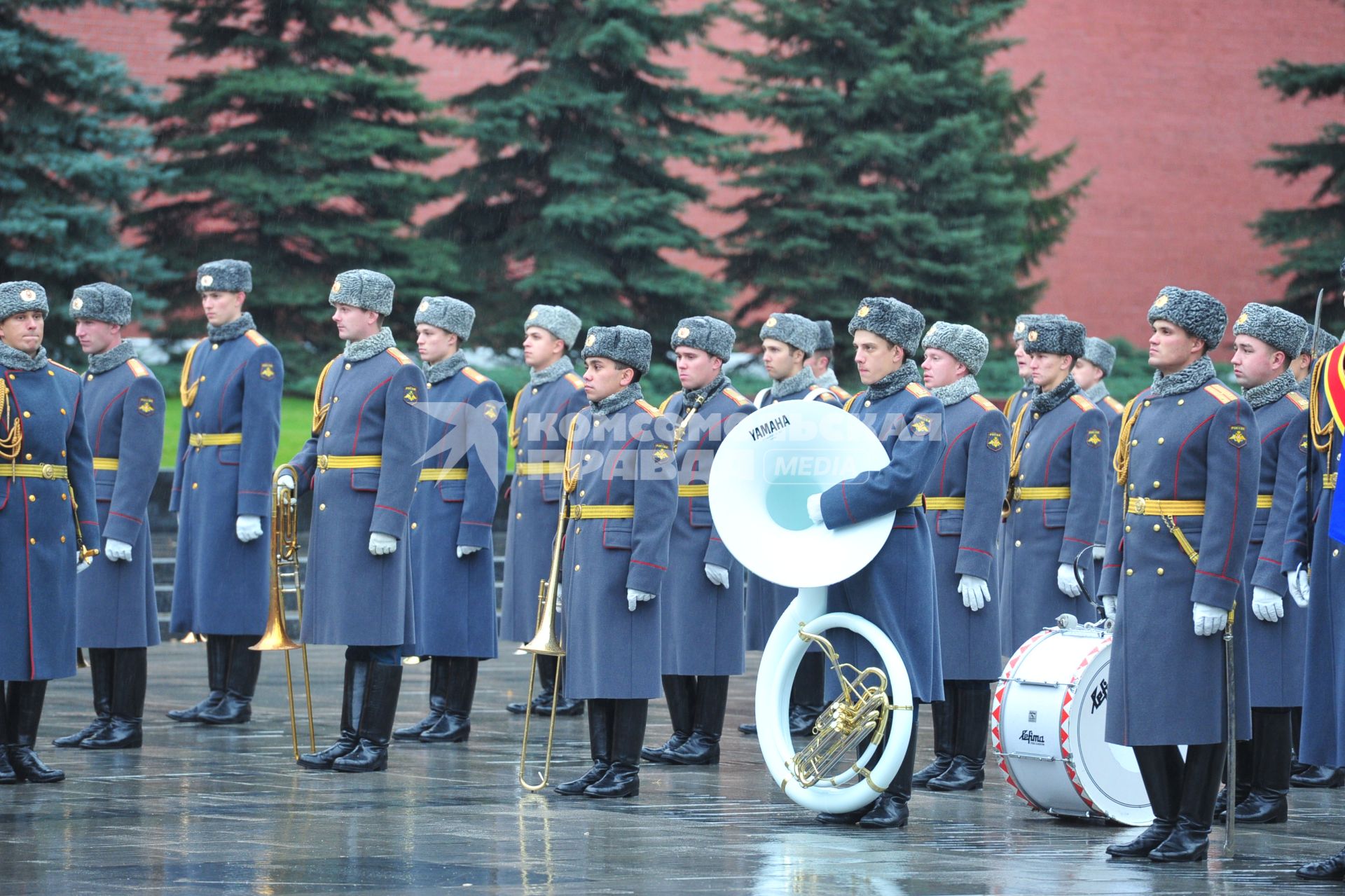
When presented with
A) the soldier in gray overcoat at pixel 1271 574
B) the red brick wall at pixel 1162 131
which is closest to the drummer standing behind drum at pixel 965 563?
the soldier in gray overcoat at pixel 1271 574

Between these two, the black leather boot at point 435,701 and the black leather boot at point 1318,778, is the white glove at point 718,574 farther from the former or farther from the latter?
the black leather boot at point 1318,778

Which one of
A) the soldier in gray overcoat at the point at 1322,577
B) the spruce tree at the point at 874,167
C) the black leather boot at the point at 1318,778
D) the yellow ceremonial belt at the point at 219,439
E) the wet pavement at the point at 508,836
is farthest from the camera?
the spruce tree at the point at 874,167

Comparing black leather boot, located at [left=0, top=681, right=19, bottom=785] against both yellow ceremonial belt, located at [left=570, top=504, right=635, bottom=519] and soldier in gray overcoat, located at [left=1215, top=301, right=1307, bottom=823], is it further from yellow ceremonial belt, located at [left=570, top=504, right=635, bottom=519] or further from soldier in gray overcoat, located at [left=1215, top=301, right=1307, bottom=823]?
soldier in gray overcoat, located at [left=1215, top=301, right=1307, bottom=823]

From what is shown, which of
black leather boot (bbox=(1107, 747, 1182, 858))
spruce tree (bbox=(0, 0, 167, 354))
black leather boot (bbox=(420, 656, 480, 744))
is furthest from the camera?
spruce tree (bbox=(0, 0, 167, 354))

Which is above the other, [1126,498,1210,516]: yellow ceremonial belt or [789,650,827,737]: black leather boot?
[1126,498,1210,516]: yellow ceremonial belt

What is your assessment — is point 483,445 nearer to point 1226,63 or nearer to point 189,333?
point 189,333

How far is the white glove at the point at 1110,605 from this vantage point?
746cm

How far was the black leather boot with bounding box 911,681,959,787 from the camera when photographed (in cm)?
898

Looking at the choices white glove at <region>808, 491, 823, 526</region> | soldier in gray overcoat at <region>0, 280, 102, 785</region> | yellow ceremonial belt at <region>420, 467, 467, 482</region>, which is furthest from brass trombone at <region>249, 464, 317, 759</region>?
white glove at <region>808, 491, 823, 526</region>

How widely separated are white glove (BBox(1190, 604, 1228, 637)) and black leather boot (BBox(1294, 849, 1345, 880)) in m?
0.86

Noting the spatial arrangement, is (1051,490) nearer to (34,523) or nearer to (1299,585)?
(1299,585)

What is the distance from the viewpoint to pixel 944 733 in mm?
9133

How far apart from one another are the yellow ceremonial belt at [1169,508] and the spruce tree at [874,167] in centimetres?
1671

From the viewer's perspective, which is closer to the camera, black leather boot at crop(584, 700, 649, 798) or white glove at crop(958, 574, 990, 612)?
black leather boot at crop(584, 700, 649, 798)
